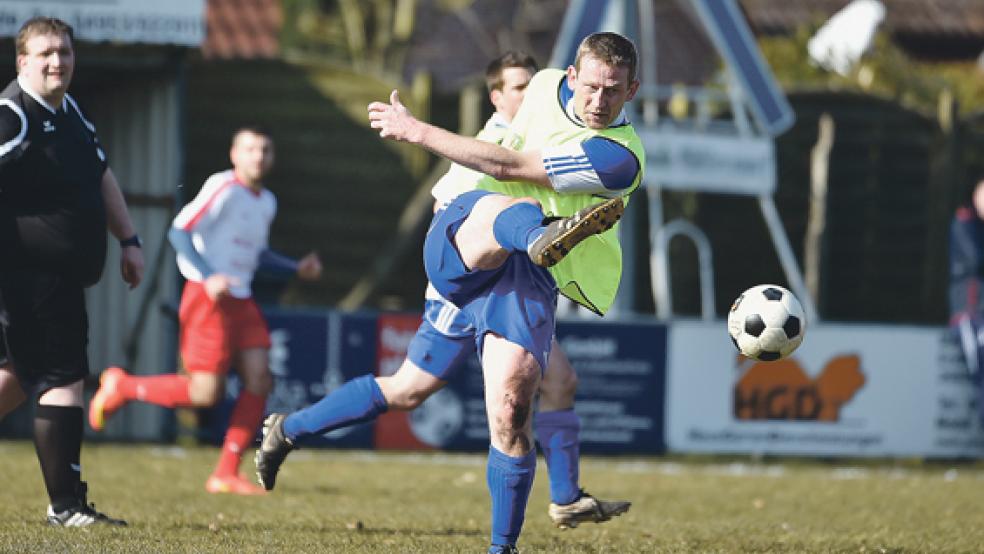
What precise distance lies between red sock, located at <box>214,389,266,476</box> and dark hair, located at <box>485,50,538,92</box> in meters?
2.41

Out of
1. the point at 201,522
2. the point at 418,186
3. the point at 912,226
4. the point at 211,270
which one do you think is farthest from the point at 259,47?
the point at 201,522

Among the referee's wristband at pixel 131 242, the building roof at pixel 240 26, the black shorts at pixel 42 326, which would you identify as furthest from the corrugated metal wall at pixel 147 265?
the building roof at pixel 240 26

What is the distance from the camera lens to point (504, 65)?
811 centimetres

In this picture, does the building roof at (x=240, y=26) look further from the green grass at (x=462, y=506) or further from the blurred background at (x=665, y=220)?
the green grass at (x=462, y=506)

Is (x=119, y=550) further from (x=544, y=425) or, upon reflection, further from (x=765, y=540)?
(x=765, y=540)

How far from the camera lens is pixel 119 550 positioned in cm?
625

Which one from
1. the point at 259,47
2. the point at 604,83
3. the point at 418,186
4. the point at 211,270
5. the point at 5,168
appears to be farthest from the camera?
the point at 259,47

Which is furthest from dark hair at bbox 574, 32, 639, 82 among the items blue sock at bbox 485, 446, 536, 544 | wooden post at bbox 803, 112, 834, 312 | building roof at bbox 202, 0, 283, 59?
building roof at bbox 202, 0, 283, 59

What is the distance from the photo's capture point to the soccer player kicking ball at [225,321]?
9.27m

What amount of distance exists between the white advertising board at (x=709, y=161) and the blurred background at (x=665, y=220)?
19 mm

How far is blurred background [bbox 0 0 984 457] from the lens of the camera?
40.5 ft

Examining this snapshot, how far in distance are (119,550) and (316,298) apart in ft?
29.3

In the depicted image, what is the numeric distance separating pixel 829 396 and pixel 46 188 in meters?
7.33

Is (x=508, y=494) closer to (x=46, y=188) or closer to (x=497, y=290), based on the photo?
(x=497, y=290)
